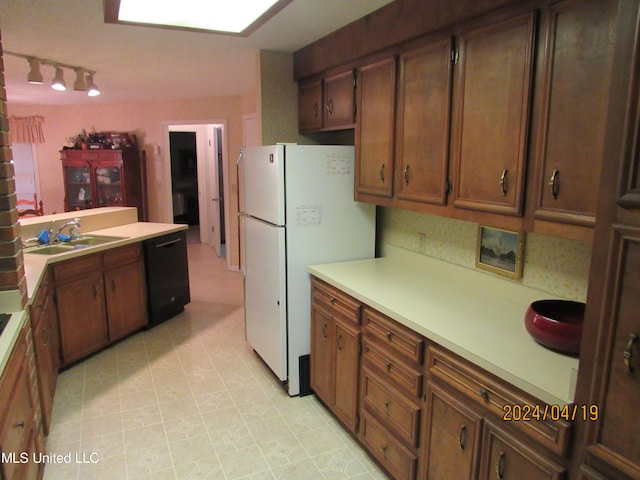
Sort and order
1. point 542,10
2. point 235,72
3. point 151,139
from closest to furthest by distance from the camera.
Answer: point 542,10
point 235,72
point 151,139

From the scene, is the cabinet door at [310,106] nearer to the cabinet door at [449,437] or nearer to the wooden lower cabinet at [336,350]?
the wooden lower cabinet at [336,350]

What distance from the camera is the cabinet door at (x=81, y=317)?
3.11m

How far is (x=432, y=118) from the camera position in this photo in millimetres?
2086

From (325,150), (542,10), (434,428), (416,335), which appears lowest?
(434,428)

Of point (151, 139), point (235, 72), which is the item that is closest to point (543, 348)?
point (235, 72)

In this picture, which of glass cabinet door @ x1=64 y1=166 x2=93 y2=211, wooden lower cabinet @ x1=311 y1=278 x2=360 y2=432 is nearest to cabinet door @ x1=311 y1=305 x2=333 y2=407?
wooden lower cabinet @ x1=311 y1=278 x2=360 y2=432

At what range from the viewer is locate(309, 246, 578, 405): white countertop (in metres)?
1.40

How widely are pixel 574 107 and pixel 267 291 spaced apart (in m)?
2.06

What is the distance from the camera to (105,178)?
6.34m

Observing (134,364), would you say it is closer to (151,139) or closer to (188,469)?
(188,469)

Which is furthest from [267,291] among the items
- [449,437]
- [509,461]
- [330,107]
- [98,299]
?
[509,461]

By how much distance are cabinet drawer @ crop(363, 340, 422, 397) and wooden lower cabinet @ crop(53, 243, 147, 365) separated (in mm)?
2207

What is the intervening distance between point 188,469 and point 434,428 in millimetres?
1263

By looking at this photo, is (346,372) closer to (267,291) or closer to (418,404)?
(418,404)
